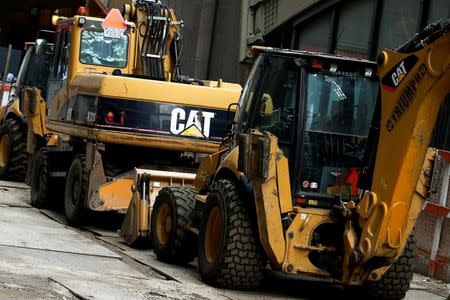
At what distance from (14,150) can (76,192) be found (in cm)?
551

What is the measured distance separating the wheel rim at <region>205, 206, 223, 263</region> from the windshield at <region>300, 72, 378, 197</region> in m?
1.06

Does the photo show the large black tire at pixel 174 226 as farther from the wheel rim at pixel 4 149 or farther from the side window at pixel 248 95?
the wheel rim at pixel 4 149

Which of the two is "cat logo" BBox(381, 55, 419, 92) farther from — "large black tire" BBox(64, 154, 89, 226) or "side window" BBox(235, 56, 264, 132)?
"large black tire" BBox(64, 154, 89, 226)

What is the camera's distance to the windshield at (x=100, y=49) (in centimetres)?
1568

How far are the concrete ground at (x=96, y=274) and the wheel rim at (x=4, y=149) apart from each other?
5.79 metres

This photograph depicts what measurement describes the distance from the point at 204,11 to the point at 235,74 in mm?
3027

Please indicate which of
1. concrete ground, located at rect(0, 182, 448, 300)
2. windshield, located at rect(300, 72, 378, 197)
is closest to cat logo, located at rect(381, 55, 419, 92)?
windshield, located at rect(300, 72, 378, 197)

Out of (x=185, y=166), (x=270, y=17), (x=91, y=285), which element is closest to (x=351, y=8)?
(x=270, y=17)

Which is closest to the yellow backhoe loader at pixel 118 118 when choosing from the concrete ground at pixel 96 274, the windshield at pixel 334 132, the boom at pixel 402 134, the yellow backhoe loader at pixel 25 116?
the concrete ground at pixel 96 274

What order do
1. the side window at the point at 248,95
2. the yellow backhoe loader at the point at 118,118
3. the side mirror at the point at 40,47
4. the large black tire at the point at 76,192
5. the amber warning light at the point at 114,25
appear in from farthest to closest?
the side mirror at the point at 40,47
the amber warning light at the point at 114,25
the large black tire at the point at 76,192
the yellow backhoe loader at the point at 118,118
the side window at the point at 248,95

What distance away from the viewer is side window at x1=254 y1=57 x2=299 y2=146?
964 cm

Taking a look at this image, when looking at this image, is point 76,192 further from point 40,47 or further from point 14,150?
point 14,150

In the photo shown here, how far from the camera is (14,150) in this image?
63.5 ft

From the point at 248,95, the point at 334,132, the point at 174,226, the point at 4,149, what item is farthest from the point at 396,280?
the point at 4,149
